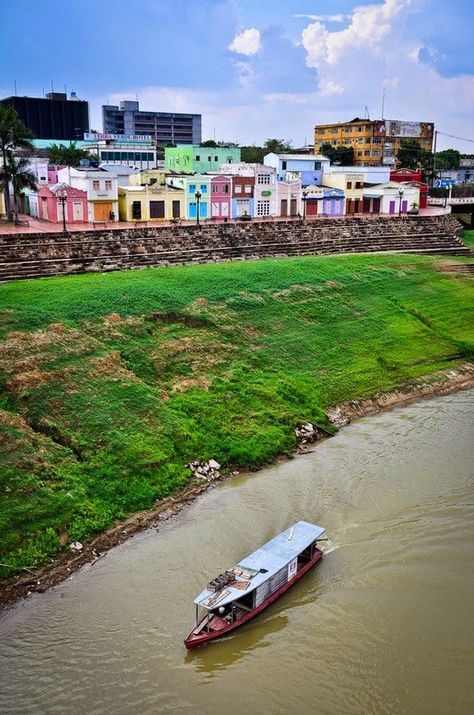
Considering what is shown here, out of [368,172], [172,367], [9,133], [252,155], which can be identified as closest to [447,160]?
[252,155]

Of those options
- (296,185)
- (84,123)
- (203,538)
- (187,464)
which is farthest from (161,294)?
(84,123)

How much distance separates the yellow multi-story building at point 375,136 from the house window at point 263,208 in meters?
49.6

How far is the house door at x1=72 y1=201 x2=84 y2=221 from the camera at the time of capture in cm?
5012

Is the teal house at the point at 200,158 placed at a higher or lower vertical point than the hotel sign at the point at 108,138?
lower

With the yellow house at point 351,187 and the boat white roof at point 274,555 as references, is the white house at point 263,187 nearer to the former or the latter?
the yellow house at point 351,187

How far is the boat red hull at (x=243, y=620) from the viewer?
15.7 m

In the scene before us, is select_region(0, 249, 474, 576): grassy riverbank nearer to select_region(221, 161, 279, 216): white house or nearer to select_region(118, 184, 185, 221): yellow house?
select_region(118, 184, 185, 221): yellow house

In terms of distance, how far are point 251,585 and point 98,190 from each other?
131 ft

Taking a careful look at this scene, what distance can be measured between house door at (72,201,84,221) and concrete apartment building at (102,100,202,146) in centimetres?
11635

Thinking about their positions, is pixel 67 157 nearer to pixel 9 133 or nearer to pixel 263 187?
pixel 263 187

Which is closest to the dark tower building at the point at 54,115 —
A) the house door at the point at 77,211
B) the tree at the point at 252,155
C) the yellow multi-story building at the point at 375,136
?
the tree at the point at 252,155

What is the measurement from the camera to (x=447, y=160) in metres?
116

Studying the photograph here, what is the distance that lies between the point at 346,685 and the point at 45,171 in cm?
5695

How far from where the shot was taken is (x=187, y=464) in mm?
23891
